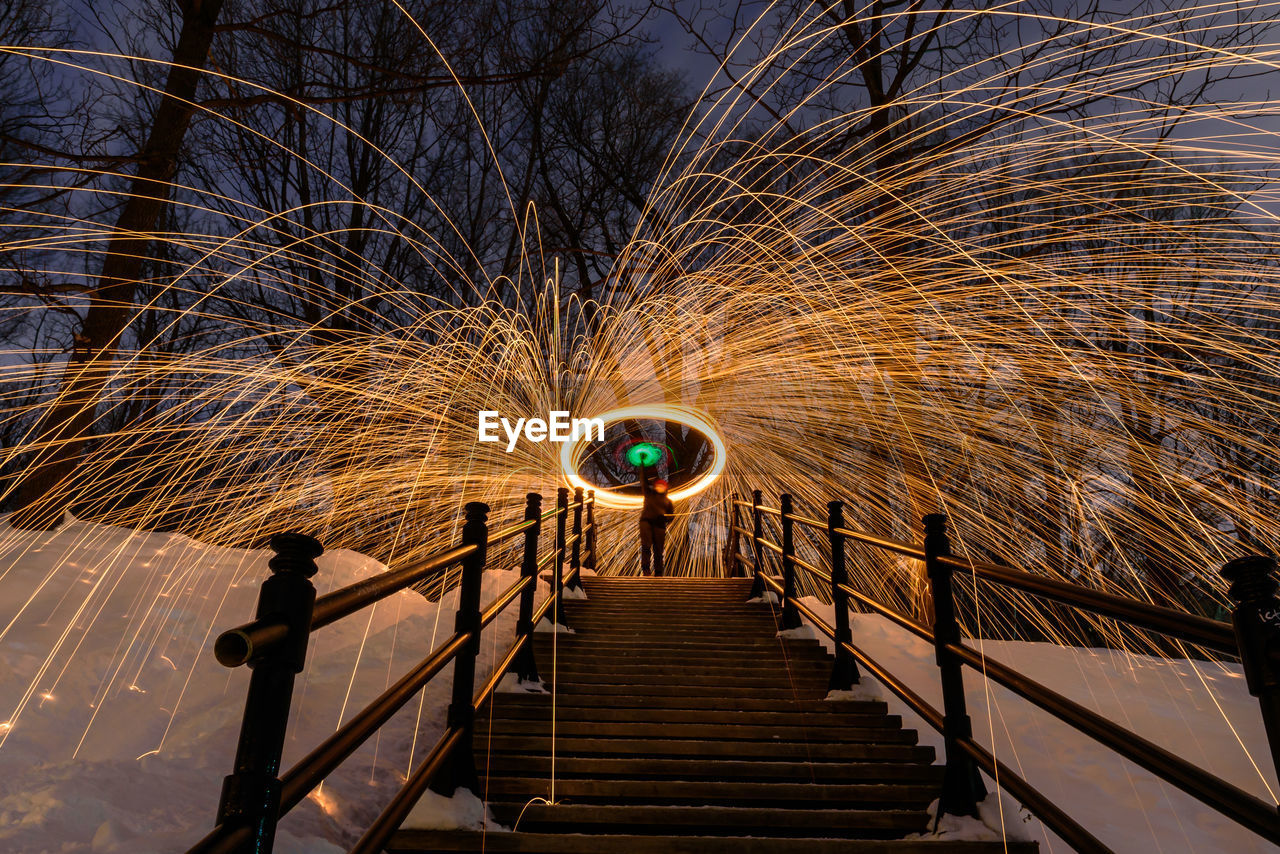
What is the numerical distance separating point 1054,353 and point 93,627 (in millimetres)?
8709

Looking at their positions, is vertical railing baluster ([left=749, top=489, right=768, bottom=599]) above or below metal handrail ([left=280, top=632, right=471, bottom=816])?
above

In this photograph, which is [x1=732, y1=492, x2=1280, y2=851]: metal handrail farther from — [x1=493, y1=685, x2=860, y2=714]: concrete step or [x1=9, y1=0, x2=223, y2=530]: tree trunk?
[x1=9, y1=0, x2=223, y2=530]: tree trunk

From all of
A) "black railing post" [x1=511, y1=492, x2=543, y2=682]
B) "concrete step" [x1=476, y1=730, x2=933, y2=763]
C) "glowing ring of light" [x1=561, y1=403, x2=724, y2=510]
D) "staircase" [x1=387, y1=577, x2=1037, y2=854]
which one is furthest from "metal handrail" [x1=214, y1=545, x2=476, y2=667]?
"glowing ring of light" [x1=561, y1=403, x2=724, y2=510]

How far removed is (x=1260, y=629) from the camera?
4.33ft

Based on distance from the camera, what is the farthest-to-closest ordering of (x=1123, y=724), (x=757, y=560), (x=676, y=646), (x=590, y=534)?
(x=590, y=534) < (x=757, y=560) < (x=676, y=646) < (x=1123, y=724)

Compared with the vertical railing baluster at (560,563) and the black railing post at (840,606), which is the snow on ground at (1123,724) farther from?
the vertical railing baluster at (560,563)

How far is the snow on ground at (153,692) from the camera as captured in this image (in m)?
2.46

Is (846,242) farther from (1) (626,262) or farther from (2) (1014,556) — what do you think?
(1) (626,262)

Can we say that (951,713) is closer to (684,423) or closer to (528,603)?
(528,603)

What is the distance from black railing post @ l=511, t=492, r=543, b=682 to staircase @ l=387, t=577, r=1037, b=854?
21cm

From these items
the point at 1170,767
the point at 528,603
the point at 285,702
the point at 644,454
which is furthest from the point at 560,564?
the point at 644,454

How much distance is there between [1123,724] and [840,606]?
2.46 metres

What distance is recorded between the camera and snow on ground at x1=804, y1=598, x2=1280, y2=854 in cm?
350

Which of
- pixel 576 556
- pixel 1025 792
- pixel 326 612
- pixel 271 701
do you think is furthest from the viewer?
pixel 576 556
